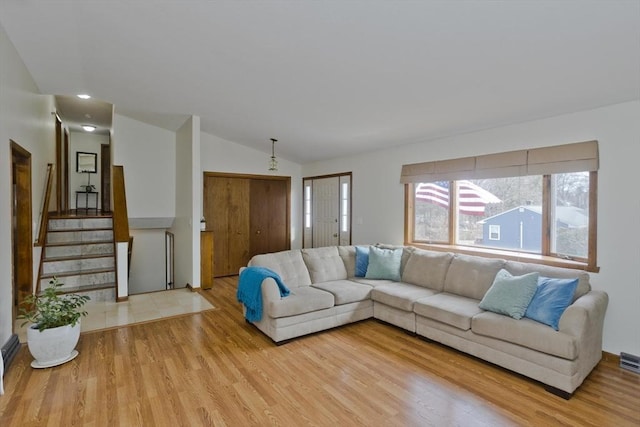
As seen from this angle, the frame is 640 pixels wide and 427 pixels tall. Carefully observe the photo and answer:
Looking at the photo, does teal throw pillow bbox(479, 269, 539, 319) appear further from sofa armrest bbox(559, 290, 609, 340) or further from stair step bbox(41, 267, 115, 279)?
stair step bbox(41, 267, 115, 279)

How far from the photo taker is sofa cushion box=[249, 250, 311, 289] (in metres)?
3.91

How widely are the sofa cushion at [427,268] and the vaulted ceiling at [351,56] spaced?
1.58 m

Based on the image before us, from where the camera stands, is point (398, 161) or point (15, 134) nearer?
point (15, 134)

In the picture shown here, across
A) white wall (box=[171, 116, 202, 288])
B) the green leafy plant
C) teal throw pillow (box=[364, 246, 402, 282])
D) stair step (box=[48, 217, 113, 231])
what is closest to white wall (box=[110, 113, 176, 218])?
white wall (box=[171, 116, 202, 288])

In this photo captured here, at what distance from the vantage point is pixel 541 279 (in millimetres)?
3018

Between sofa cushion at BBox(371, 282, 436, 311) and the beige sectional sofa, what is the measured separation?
1 centimetres

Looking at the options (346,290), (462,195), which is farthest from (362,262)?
(462,195)

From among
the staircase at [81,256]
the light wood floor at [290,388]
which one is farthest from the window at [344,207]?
the staircase at [81,256]

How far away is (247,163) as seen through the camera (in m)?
6.62

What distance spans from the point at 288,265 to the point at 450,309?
1.87m

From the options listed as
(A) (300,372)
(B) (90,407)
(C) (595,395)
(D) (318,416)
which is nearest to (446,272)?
(C) (595,395)

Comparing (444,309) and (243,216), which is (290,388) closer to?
(444,309)

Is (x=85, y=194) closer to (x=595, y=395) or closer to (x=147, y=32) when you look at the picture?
(x=147, y=32)

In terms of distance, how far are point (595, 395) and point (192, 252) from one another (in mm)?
4903
